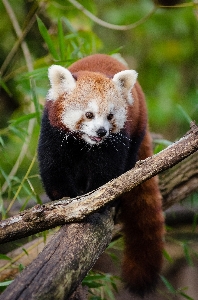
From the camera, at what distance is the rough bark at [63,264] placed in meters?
1.44

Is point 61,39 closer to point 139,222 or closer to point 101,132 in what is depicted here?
point 101,132

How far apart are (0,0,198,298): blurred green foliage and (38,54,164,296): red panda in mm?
491

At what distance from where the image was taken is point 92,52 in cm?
344

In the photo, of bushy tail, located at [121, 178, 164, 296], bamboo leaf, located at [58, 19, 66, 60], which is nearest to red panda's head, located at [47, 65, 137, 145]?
bamboo leaf, located at [58, 19, 66, 60]

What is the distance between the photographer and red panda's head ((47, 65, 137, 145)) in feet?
7.88

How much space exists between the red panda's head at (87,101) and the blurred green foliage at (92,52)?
467 millimetres

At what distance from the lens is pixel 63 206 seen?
6.05 feet

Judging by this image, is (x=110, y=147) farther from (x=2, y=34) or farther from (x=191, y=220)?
(x=2, y=34)

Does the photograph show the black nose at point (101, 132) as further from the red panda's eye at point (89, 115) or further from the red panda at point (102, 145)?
the red panda's eye at point (89, 115)

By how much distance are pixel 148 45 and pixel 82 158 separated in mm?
2806

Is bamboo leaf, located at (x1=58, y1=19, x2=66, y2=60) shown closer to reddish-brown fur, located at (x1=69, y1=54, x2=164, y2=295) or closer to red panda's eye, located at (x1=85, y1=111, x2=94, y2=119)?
reddish-brown fur, located at (x1=69, y1=54, x2=164, y2=295)

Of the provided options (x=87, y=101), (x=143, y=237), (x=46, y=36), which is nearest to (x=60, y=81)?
A: (x=87, y=101)

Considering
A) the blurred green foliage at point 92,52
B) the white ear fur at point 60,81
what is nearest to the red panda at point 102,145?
the white ear fur at point 60,81

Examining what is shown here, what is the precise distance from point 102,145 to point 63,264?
1.06m
